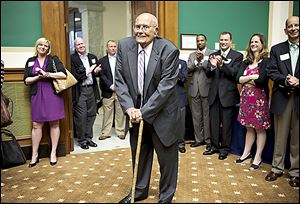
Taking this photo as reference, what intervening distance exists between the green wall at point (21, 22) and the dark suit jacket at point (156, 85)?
0.63 metres

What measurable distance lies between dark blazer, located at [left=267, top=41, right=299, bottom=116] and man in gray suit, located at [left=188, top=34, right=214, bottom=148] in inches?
40.7

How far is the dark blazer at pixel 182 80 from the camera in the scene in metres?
3.64

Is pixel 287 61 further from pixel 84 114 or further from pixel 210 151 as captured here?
pixel 84 114

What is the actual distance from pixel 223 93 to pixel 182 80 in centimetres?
48

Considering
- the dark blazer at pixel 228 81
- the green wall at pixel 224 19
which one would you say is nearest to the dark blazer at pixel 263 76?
the dark blazer at pixel 228 81

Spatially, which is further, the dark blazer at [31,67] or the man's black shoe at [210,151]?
the man's black shoe at [210,151]

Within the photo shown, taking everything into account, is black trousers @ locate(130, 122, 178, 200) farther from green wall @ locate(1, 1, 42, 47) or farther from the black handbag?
the black handbag

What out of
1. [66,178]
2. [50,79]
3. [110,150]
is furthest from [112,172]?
[50,79]

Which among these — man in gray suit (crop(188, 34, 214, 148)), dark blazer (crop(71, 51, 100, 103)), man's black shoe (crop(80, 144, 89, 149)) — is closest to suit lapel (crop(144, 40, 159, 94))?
man in gray suit (crop(188, 34, 214, 148))

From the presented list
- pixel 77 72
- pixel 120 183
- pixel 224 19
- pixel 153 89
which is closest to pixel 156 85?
pixel 153 89

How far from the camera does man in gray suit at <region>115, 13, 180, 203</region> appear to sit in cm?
210

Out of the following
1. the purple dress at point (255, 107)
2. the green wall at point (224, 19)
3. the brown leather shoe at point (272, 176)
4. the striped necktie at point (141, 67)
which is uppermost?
the green wall at point (224, 19)

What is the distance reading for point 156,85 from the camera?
7.14 ft

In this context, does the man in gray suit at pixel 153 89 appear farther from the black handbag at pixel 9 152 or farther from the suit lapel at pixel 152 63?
the black handbag at pixel 9 152
